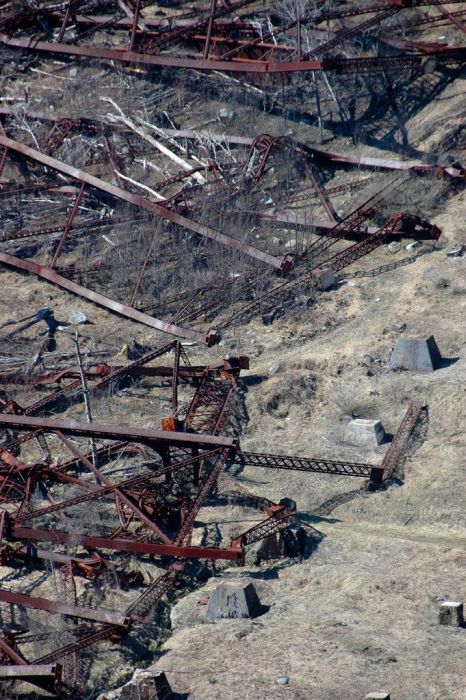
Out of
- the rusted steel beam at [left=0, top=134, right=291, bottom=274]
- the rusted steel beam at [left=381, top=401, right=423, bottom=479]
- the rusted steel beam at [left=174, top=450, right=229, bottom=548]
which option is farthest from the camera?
the rusted steel beam at [left=0, top=134, right=291, bottom=274]

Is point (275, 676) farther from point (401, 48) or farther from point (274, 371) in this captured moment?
point (401, 48)

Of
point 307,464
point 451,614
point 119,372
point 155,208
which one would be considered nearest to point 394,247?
point 155,208

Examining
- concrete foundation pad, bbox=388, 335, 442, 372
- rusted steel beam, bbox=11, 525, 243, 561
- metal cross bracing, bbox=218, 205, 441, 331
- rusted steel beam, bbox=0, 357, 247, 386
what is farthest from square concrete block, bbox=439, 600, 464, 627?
metal cross bracing, bbox=218, 205, 441, 331

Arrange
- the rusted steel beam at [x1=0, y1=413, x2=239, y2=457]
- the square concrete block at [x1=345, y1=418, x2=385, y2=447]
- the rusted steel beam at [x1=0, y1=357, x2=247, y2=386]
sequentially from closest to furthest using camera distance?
the rusted steel beam at [x1=0, y1=413, x2=239, y2=457] → the square concrete block at [x1=345, y1=418, x2=385, y2=447] → the rusted steel beam at [x1=0, y1=357, x2=247, y2=386]

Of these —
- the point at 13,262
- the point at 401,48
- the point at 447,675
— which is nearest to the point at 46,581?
the point at 447,675

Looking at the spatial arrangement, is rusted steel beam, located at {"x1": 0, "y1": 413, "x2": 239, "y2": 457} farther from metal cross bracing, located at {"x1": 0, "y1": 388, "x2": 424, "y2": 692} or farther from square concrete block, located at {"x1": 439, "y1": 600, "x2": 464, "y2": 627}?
square concrete block, located at {"x1": 439, "y1": 600, "x2": 464, "y2": 627}

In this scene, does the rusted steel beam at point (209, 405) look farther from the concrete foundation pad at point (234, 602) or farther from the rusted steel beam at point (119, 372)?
the concrete foundation pad at point (234, 602)

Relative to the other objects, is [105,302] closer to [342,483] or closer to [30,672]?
[342,483]
